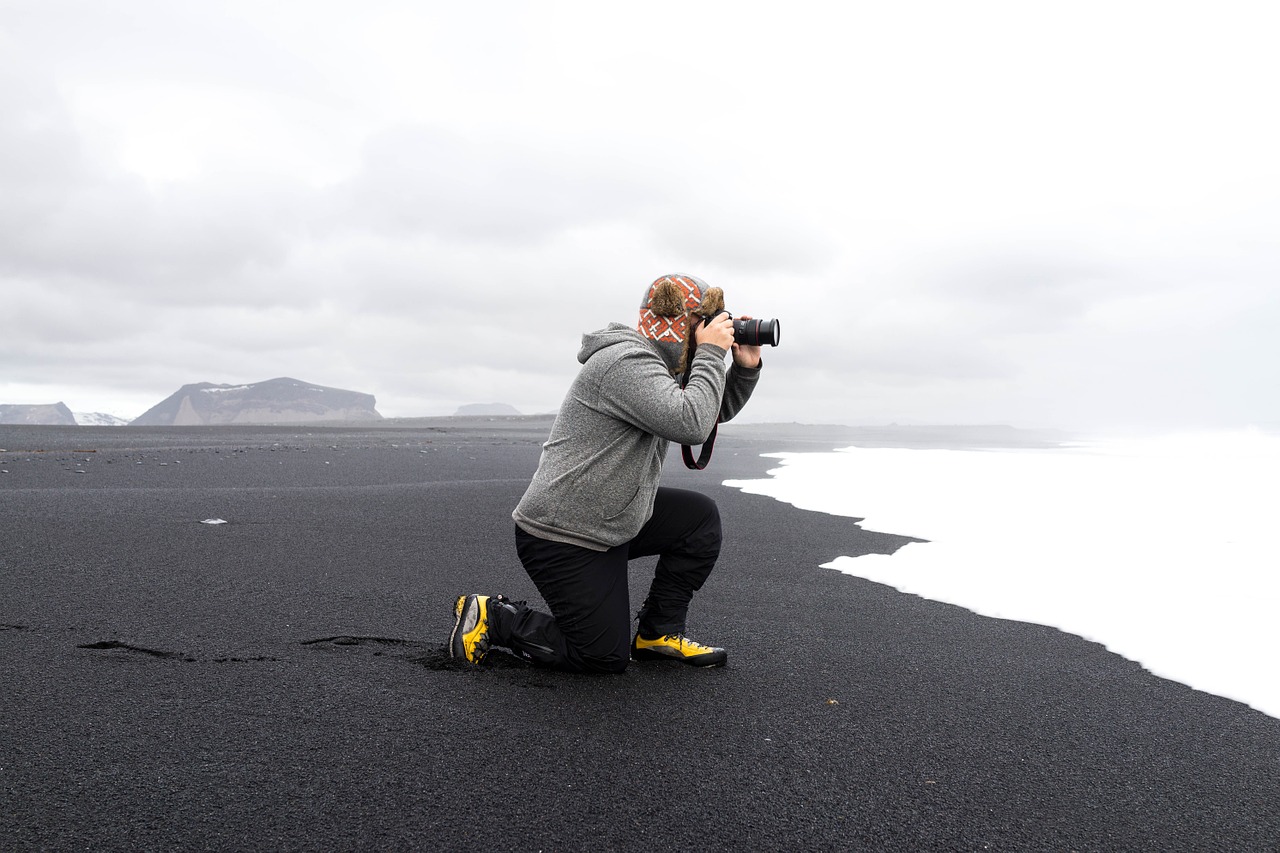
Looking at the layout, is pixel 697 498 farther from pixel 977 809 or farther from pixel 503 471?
pixel 503 471

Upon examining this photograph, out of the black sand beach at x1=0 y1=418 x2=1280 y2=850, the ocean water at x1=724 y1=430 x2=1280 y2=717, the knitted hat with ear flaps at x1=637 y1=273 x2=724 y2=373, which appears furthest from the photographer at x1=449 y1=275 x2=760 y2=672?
the ocean water at x1=724 y1=430 x2=1280 y2=717

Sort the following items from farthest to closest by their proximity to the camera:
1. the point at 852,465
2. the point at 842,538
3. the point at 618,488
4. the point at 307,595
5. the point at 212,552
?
the point at 852,465 → the point at 842,538 → the point at 212,552 → the point at 307,595 → the point at 618,488

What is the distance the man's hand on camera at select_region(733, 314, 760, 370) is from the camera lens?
0.17 ft

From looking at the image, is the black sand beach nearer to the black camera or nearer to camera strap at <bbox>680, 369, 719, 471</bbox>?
A: camera strap at <bbox>680, 369, 719, 471</bbox>

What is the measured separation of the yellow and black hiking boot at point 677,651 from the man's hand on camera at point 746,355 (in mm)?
1035

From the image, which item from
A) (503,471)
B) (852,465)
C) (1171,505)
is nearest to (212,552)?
(503,471)

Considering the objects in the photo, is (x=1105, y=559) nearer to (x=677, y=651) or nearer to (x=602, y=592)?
(x=677, y=651)

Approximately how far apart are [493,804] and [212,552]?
346cm

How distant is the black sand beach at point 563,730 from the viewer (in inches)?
74.5

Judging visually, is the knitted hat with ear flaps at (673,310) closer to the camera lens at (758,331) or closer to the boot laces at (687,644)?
the camera lens at (758,331)

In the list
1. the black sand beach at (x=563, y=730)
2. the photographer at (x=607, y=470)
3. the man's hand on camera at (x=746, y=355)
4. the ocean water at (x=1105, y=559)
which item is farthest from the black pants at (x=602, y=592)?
the ocean water at (x=1105, y=559)

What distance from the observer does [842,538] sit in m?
6.16

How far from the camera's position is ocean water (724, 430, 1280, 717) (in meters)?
3.60

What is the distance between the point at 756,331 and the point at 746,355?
12 centimetres
